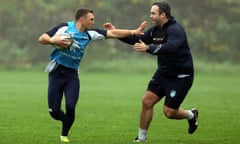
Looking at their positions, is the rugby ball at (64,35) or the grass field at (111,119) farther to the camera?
the grass field at (111,119)

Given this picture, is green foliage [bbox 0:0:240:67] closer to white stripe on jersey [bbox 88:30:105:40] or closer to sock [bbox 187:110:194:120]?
sock [bbox 187:110:194:120]

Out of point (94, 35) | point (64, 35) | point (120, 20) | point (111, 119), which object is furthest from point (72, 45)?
point (120, 20)

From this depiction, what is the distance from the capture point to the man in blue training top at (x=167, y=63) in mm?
11109

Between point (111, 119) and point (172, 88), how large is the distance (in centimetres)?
461

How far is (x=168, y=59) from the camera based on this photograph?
11.4 metres

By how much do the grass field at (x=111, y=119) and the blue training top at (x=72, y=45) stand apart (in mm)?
1349

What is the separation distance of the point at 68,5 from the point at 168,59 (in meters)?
38.9

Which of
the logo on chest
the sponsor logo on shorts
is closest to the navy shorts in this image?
the logo on chest

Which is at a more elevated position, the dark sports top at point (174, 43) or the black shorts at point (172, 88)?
the dark sports top at point (174, 43)

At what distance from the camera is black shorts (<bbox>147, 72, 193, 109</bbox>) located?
11500mm

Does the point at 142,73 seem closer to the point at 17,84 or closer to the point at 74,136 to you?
the point at 17,84

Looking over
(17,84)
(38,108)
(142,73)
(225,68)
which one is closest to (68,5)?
(142,73)

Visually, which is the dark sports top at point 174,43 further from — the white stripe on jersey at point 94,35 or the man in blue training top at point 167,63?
the white stripe on jersey at point 94,35

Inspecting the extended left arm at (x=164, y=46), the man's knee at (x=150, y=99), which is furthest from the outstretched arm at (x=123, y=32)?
the man's knee at (x=150, y=99)
